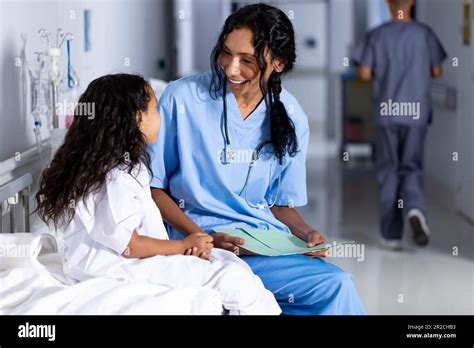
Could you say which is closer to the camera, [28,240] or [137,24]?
[28,240]

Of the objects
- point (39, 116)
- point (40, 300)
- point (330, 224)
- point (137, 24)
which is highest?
point (137, 24)

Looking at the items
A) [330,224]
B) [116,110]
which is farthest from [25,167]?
[330,224]

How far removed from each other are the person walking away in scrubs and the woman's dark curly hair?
2.70 metres

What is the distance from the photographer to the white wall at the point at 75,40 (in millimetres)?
2510

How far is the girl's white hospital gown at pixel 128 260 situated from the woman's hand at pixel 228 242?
133mm

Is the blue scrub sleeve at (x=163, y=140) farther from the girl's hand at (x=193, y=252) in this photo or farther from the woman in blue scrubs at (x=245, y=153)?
the girl's hand at (x=193, y=252)

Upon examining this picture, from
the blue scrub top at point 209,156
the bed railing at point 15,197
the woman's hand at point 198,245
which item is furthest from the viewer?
the bed railing at point 15,197

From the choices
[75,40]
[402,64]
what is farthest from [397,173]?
[75,40]

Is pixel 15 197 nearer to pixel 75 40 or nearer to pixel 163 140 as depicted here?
pixel 163 140

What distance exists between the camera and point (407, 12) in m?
4.33

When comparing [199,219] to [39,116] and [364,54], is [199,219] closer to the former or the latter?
[39,116]

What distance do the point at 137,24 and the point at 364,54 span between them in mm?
1385
